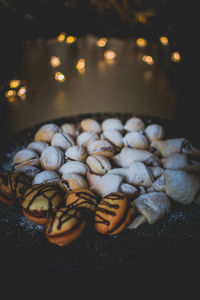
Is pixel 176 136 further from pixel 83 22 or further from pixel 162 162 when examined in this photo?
pixel 83 22

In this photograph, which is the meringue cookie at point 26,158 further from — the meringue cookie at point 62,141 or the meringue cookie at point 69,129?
the meringue cookie at point 69,129

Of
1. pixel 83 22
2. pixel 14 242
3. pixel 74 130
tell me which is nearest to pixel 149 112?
pixel 74 130

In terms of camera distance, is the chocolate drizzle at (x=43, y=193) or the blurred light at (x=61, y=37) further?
the blurred light at (x=61, y=37)

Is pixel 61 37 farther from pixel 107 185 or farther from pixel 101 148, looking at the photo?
pixel 107 185

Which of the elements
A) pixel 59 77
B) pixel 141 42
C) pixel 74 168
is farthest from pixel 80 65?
pixel 74 168

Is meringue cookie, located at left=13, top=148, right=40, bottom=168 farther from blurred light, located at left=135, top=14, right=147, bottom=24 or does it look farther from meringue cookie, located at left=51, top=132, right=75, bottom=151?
blurred light, located at left=135, top=14, right=147, bottom=24

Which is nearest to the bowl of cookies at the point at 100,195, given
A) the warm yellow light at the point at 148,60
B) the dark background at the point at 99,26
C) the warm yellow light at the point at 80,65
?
the dark background at the point at 99,26
